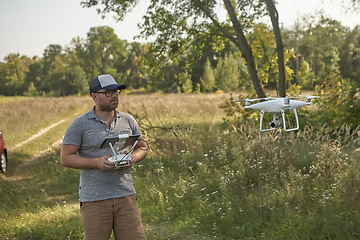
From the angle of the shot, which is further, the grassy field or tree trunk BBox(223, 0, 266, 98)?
tree trunk BBox(223, 0, 266, 98)

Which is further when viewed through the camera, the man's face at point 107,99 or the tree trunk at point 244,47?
the tree trunk at point 244,47

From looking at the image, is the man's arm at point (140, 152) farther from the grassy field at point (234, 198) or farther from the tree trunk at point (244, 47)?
the tree trunk at point (244, 47)

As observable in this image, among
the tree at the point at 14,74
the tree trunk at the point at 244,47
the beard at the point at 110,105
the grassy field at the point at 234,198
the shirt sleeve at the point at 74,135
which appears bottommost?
the grassy field at the point at 234,198

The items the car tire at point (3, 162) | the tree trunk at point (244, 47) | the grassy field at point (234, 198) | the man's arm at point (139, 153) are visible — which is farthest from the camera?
the car tire at point (3, 162)

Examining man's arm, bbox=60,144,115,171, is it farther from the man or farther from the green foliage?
the green foliage

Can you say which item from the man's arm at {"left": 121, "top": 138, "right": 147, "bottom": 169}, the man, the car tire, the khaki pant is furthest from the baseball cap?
the car tire

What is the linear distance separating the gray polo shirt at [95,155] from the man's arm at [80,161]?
67mm

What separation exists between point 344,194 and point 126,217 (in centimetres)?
358

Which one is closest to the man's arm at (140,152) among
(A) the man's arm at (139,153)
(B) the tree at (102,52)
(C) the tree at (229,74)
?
(A) the man's arm at (139,153)

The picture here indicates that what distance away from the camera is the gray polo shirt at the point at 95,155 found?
308cm

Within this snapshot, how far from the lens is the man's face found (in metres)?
3.11

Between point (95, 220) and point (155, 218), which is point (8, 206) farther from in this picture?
point (95, 220)

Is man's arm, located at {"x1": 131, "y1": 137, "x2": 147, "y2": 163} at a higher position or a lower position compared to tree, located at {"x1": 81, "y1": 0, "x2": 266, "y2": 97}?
lower

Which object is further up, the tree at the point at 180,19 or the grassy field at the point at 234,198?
the tree at the point at 180,19
